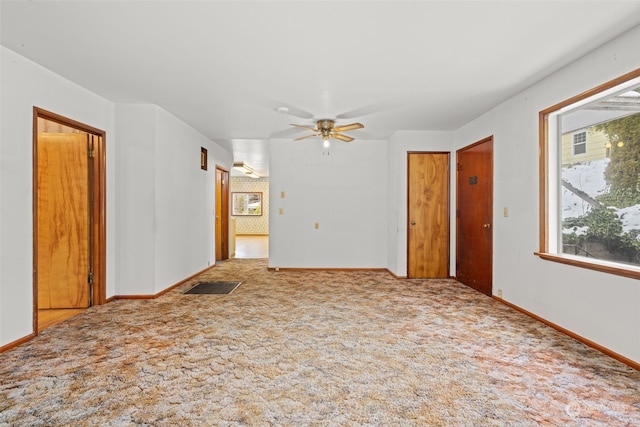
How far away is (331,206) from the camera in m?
6.06

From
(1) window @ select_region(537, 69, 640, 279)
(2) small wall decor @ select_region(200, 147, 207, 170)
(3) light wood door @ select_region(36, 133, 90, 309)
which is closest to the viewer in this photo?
(1) window @ select_region(537, 69, 640, 279)

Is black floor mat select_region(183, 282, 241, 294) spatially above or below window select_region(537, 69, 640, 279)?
below

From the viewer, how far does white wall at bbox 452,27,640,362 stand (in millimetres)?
2396

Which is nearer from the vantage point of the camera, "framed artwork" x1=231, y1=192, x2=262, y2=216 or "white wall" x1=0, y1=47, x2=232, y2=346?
"white wall" x1=0, y1=47, x2=232, y2=346

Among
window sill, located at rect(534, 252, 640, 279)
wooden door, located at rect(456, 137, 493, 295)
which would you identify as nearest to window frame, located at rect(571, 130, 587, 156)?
window sill, located at rect(534, 252, 640, 279)

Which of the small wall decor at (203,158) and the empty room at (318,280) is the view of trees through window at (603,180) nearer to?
the empty room at (318,280)

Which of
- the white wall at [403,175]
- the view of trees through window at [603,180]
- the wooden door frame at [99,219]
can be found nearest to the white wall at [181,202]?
the wooden door frame at [99,219]

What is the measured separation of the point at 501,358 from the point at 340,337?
1.27 m

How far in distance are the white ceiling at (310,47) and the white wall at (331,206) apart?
6.58ft

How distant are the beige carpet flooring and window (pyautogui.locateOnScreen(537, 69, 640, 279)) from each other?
2.65 ft

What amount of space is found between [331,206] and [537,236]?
11.2 ft

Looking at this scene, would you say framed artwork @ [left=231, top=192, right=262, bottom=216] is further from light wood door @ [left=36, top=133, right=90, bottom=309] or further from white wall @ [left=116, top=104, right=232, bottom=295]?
light wood door @ [left=36, top=133, right=90, bottom=309]

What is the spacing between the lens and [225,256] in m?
7.41

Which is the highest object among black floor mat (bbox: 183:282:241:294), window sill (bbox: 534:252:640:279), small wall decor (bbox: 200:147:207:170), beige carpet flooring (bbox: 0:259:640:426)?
small wall decor (bbox: 200:147:207:170)
